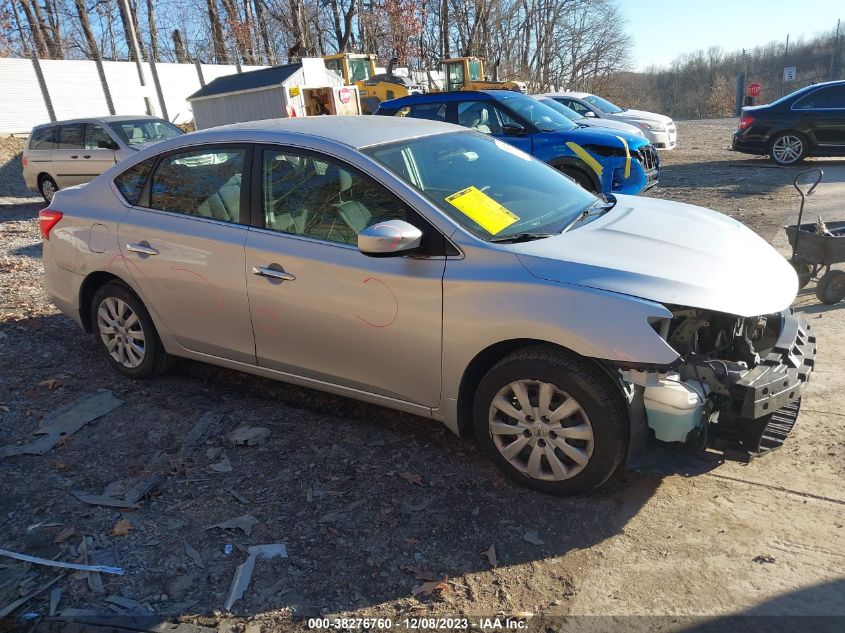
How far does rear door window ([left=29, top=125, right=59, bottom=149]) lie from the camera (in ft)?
42.6

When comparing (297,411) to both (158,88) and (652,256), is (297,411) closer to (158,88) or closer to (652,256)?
(652,256)

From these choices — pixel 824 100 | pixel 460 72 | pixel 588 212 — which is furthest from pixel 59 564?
pixel 460 72

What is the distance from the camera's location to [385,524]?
9.97 ft

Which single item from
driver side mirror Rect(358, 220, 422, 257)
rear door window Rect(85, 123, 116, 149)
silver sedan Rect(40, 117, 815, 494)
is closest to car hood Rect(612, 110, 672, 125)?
rear door window Rect(85, 123, 116, 149)

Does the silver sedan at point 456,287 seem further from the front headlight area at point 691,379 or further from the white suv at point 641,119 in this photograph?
the white suv at point 641,119

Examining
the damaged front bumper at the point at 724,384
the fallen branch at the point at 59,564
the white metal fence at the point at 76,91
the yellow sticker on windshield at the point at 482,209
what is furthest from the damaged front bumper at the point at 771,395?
the white metal fence at the point at 76,91

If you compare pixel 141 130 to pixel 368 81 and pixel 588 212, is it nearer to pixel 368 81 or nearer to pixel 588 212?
pixel 588 212

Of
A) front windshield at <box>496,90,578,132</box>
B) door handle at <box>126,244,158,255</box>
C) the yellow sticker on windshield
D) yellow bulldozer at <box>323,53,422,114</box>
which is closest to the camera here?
the yellow sticker on windshield

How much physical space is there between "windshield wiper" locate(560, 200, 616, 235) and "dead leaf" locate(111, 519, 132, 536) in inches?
101

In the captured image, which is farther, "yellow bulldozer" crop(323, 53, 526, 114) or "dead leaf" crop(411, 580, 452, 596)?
"yellow bulldozer" crop(323, 53, 526, 114)

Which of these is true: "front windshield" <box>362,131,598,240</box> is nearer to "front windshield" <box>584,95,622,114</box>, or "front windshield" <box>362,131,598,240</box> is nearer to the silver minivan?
the silver minivan

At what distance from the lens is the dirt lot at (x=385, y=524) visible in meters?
2.57

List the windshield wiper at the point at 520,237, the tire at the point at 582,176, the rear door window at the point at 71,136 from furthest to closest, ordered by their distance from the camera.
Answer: the rear door window at the point at 71,136 < the tire at the point at 582,176 < the windshield wiper at the point at 520,237

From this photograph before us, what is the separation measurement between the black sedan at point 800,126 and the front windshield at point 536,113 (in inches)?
228
